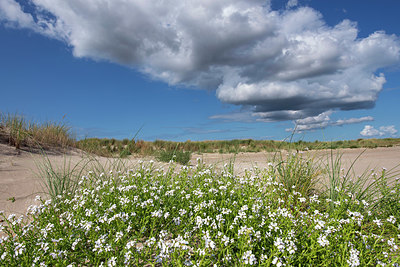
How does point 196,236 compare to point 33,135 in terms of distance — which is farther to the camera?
point 33,135

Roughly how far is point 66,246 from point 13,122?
1116cm

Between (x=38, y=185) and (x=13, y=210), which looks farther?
(x=38, y=185)

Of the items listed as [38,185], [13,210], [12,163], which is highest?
[12,163]

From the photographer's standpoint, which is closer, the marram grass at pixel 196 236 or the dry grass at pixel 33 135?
the marram grass at pixel 196 236

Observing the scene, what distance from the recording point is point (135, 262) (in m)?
2.83

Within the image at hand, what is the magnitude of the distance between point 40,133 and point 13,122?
1235mm

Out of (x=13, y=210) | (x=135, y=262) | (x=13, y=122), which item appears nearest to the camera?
(x=135, y=262)

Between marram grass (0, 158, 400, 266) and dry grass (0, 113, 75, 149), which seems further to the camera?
dry grass (0, 113, 75, 149)

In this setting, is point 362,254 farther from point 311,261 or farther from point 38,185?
point 38,185

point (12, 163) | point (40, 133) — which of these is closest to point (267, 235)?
point (12, 163)

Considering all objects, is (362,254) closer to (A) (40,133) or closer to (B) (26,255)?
(B) (26,255)

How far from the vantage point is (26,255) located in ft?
10.1

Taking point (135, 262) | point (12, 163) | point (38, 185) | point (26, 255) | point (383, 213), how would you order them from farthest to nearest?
point (12, 163), point (38, 185), point (383, 213), point (26, 255), point (135, 262)

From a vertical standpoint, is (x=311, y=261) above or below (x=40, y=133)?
below
